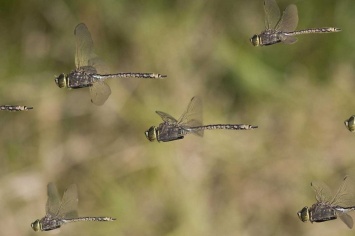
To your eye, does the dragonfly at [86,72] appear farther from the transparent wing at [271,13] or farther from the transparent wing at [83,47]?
the transparent wing at [271,13]

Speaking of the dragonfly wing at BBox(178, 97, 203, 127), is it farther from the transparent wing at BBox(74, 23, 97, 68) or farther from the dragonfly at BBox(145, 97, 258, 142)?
the transparent wing at BBox(74, 23, 97, 68)

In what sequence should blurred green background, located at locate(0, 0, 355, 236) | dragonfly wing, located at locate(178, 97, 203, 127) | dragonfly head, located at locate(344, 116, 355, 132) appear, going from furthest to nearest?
blurred green background, located at locate(0, 0, 355, 236)
dragonfly wing, located at locate(178, 97, 203, 127)
dragonfly head, located at locate(344, 116, 355, 132)

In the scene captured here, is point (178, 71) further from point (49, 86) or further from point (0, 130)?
point (0, 130)

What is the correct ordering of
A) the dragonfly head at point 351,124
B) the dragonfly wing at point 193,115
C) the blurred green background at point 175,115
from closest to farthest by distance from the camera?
1. the dragonfly head at point 351,124
2. the dragonfly wing at point 193,115
3. the blurred green background at point 175,115

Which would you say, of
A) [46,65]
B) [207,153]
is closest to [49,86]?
[46,65]

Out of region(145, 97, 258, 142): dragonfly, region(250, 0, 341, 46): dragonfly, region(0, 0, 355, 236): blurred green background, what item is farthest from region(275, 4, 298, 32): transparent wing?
region(0, 0, 355, 236): blurred green background

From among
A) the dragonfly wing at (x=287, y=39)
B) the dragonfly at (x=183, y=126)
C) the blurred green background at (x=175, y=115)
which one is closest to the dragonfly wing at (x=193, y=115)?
the dragonfly at (x=183, y=126)
